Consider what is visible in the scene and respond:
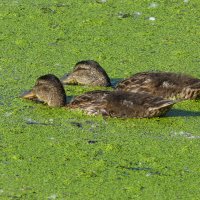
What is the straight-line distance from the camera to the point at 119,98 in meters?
9.70

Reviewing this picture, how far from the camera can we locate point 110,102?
967cm

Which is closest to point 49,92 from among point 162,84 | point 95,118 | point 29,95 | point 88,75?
point 29,95

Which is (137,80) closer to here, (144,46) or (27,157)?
(144,46)

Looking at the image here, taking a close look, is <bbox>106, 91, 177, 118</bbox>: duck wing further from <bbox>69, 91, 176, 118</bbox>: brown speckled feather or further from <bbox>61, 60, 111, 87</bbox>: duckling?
<bbox>61, 60, 111, 87</bbox>: duckling

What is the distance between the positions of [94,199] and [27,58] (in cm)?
453

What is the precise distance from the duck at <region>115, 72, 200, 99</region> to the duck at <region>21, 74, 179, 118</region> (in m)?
0.76

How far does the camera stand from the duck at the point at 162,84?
10.5 m

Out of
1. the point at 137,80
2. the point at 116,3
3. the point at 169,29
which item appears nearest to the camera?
the point at 137,80

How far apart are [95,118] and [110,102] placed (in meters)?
0.26

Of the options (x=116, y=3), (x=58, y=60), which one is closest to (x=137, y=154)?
(x=58, y=60)

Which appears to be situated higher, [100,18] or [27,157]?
[100,18]

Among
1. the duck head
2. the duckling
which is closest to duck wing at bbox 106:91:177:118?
the duck head

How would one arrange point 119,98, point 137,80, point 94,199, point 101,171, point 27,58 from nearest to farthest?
1. point 94,199
2. point 101,171
3. point 119,98
4. point 137,80
5. point 27,58

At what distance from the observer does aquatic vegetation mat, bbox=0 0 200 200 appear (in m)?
7.63
